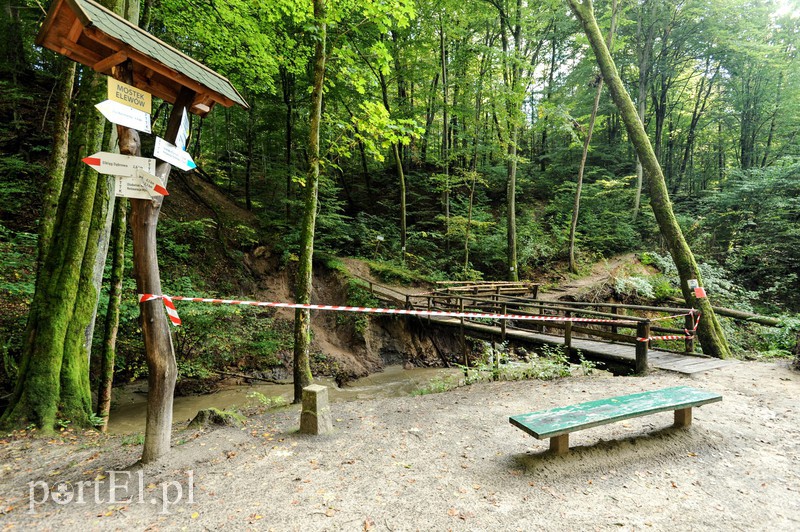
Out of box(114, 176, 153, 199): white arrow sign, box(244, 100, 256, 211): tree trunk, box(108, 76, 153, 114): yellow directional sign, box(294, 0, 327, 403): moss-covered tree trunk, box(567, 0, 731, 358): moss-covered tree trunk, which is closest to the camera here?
box(108, 76, 153, 114): yellow directional sign

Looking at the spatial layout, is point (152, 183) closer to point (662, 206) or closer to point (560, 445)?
point (560, 445)

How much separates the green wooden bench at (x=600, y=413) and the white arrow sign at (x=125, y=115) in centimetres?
422

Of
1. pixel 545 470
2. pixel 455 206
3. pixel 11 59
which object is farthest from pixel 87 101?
pixel 455 206

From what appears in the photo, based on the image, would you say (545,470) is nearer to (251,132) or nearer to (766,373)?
(766,373)

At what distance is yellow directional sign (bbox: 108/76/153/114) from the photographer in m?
2.67

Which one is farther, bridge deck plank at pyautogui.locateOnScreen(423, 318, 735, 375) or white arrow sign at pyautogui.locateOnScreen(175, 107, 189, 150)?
bridge deck plank at pyautogui.locateOnScreen(423, 318, 735, 375)

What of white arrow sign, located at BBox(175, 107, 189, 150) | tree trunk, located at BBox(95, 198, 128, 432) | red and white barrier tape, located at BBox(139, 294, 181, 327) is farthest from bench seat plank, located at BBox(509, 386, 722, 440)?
tree trunk, located at BBox(95, 198, 128, 432)

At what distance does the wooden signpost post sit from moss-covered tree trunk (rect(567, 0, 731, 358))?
920 cm

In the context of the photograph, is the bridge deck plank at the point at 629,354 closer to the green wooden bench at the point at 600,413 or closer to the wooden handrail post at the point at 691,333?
the wooden handrail post at the point at 691,333

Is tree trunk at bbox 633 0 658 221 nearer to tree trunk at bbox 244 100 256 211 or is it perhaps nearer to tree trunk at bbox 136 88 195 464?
tree trunk at bbox 244 100 256 211

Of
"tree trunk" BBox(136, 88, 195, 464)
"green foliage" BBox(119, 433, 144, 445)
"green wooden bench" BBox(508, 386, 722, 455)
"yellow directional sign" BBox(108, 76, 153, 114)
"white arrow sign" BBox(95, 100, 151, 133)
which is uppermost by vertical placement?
"yellow directional sign" BBox(108, 76, 153, 114)

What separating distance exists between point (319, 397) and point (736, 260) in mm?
16300

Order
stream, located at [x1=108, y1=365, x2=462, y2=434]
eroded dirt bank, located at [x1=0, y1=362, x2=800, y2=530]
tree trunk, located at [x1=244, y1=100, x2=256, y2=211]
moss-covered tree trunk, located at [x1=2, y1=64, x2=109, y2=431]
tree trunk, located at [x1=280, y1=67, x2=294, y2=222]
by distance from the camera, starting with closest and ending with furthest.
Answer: eroded dirt bank, located at [x1=0, y1=362, x2=800, y2=530]
moss-covered tree trunk, located at [x1=2, y1=64, x2=109, y2=431]
stream, located at [x1=108, y1=365, x2=462, y2=434]
tree trunk, located at [x1=280, y1=67, x2=294, y2=222]
tree trunk, located at [x1=244, y1=100, x2=256, y2=211]

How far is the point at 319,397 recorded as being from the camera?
4.06 meters
